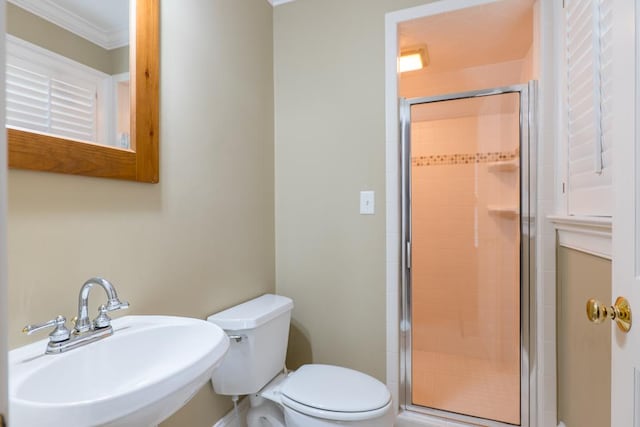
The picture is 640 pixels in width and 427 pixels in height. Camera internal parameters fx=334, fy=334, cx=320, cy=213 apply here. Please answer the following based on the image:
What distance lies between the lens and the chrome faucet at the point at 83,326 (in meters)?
0.83

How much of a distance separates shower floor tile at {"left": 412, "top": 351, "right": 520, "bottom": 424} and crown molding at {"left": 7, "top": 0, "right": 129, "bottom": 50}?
6.45ft

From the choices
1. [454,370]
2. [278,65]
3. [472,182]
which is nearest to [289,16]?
[278,65]

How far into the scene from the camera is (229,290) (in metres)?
1.57

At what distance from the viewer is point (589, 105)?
1169 millimetres

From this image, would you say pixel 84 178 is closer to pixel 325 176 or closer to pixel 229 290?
pixel 229 290

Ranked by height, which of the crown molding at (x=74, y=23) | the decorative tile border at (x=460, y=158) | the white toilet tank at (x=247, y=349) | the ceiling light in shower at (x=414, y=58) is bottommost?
the white toilet tank at (x=247, y=349)

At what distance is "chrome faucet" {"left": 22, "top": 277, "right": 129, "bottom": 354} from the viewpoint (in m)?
0.83

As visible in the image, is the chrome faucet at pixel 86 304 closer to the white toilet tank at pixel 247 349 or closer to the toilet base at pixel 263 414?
the white toilet tank at pixel 247 349

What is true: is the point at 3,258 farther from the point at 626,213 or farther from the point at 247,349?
the point at 247,349

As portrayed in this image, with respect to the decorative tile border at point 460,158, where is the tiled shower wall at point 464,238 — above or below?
below

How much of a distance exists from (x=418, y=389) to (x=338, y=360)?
47cm

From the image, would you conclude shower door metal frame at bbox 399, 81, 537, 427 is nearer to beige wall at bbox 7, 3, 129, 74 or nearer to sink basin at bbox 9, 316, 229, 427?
sink basin at bbox 9, 316, 229, 427

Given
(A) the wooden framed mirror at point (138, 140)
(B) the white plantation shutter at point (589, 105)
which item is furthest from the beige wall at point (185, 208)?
(B) the white plantation shutter at point (589, 105)

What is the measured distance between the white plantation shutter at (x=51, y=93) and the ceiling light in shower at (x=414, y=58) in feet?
5.20
